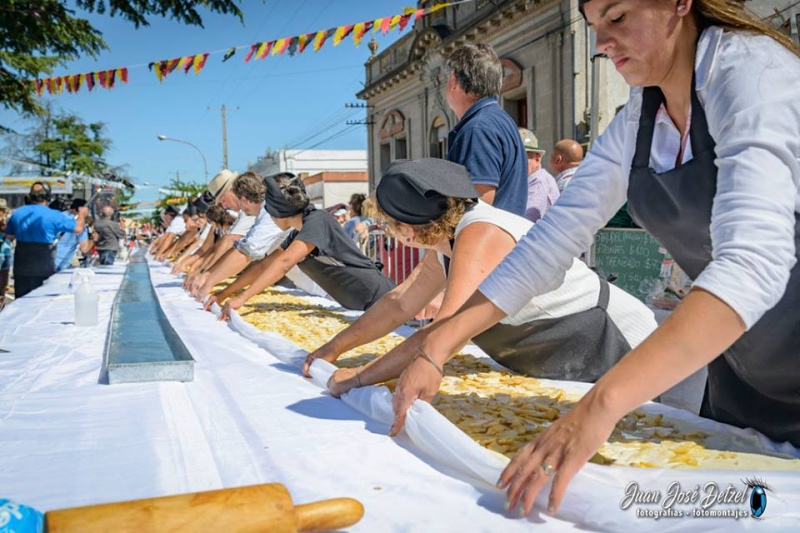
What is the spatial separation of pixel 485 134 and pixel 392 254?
4.04 metres

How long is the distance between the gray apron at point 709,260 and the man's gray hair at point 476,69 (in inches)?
60.2

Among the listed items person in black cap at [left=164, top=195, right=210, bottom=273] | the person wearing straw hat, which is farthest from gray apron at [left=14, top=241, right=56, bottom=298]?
the person wearing straw hat

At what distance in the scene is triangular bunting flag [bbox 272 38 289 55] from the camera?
769cm

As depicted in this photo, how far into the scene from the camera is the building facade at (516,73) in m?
11.6

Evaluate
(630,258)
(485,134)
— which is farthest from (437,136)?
(485,134)

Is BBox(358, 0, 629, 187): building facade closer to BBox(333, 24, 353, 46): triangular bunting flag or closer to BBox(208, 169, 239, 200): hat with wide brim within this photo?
BBox(333, 24, 353, 46): triangular bunting flag

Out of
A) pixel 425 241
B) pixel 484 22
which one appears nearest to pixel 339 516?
pixel 425 241

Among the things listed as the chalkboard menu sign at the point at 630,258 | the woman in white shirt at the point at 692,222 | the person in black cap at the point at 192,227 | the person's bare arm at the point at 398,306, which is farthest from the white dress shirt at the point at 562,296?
the person in black cap at the point at 192,227

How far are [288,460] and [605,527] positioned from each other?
51cm

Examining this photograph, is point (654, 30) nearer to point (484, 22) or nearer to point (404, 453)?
point (404, 453)

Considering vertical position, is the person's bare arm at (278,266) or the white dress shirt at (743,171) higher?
the white dress shirt at (743,171)

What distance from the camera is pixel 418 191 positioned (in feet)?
5.86

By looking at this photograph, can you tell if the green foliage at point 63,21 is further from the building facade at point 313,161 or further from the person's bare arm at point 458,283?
the building facade at point 313,161

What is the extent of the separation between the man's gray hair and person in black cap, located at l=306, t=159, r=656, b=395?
86 cm
